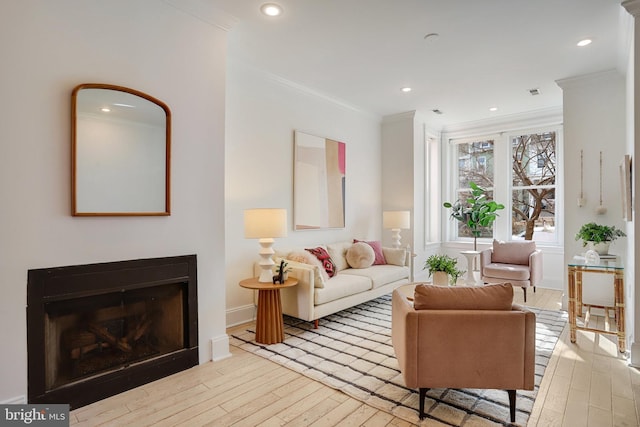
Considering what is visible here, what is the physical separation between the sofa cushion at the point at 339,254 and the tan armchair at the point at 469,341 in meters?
2.54

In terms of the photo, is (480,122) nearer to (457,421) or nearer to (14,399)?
(457,421)

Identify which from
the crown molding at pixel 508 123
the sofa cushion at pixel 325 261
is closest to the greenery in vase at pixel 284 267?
the sofa cushion at pixel 325 261

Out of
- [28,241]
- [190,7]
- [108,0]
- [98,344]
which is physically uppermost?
[190,7]

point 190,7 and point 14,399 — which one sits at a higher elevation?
point 190,7

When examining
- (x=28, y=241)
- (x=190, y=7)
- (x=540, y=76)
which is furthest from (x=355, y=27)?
(x=28, y=241)

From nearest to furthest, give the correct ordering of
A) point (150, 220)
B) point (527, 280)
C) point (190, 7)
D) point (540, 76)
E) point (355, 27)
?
point (150, 220)
point (190, 7)
point (355, 27)
point (540, 76)
point (527, 280)

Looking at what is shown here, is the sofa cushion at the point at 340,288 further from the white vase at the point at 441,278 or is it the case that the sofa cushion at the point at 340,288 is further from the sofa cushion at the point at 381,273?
the white vase at the point at 441,278

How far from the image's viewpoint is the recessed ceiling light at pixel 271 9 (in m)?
2.83

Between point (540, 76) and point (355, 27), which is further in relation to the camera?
point (540, 76)

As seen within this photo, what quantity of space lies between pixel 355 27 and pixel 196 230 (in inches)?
89.4

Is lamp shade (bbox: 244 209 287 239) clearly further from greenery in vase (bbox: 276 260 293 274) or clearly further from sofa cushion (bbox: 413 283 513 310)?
sofa cushion (bbox: 413 283 513 310)

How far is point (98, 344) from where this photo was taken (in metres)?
2.38

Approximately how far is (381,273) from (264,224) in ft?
6.49

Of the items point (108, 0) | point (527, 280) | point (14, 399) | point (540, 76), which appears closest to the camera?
point (14, 399)
